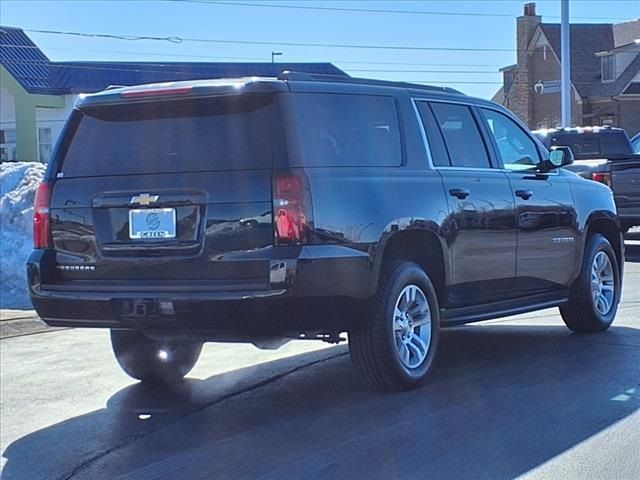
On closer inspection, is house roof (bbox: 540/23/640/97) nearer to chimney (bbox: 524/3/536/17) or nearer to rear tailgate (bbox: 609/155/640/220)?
chimney (bbox: 524/3/536/17)

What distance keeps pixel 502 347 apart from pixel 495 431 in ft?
8.08

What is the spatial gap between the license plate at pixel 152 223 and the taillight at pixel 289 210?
645mm

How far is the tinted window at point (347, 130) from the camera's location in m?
5.60

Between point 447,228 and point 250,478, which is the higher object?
point 447,228

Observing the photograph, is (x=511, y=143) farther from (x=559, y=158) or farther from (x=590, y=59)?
(x=590, y=59)

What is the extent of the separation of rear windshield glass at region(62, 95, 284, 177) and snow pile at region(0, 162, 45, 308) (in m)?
5.77

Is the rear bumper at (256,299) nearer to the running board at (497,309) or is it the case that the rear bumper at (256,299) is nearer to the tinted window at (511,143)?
the running board at (497,309)

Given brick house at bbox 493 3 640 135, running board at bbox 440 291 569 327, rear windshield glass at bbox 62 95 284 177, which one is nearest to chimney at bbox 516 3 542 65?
brick house at bbox 493 3 640 135

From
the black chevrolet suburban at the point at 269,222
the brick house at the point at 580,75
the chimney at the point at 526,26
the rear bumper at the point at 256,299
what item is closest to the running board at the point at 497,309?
the black chevrolet suburban at the point at 269,222

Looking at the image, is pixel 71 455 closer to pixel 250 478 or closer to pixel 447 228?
pixel 250 478

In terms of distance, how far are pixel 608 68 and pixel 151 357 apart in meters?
38.1

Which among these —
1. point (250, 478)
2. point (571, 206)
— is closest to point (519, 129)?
point (571, 206)

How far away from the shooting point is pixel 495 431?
5328 mm

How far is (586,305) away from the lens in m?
8.00
